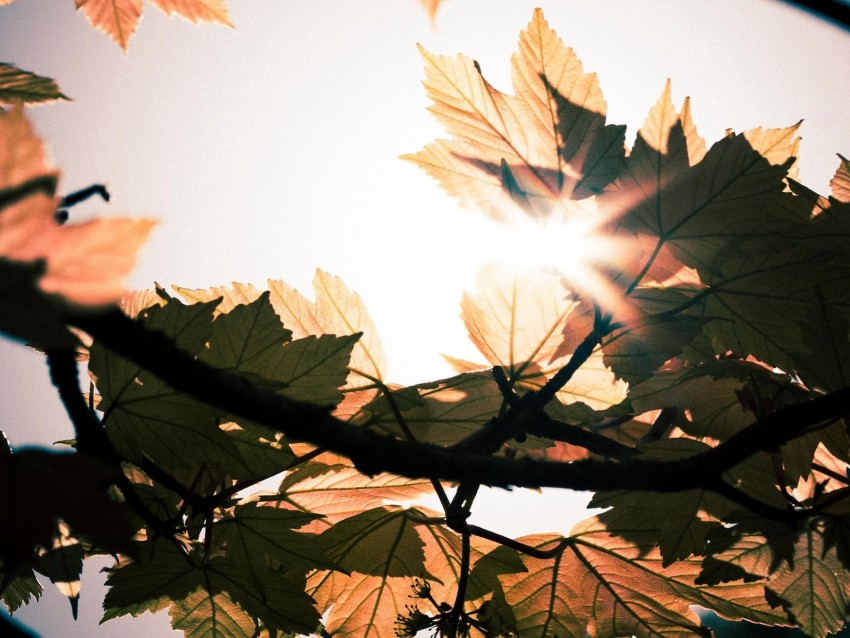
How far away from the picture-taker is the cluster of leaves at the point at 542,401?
543 millimetres

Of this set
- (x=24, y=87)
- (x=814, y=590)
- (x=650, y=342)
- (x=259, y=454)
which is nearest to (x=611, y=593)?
(x=814, y=590)

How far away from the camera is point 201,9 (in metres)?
0.71

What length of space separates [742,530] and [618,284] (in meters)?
0.23

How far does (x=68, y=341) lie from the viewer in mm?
267

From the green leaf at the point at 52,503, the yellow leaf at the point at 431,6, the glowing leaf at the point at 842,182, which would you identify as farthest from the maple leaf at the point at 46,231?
the glowing leaf at the point at 842,182

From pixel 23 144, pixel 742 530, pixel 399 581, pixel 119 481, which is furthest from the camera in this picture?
pixel 399 581

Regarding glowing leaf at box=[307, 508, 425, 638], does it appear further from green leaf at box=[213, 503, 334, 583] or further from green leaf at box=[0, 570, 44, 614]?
green leaf at box=[0, 570, 44, 614]

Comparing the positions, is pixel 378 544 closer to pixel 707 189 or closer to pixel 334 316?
pixel 334 316

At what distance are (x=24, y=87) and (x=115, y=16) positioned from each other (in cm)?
20

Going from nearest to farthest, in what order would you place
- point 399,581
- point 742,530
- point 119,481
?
1. point 119,481
2. point 742,530
3. point 399,581

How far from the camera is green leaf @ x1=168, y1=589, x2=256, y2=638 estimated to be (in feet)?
2.20

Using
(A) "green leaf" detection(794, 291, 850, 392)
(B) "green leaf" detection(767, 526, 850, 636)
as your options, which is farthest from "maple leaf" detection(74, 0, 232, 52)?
(B) "green leaf" detection(767, 526, 850, 636)

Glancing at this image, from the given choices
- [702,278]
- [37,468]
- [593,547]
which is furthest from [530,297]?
[37,468]

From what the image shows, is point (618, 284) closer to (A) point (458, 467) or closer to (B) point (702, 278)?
(B) point (702, 278)
